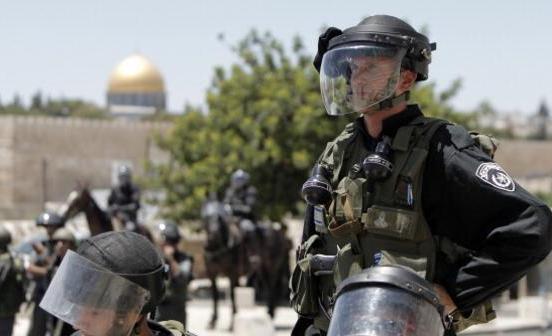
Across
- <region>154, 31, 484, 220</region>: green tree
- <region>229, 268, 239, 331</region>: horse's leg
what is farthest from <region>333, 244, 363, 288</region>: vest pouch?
<region>154, 31, 484, 220</region>: green tree

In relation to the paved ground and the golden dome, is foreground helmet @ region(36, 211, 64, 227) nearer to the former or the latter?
the paved ground

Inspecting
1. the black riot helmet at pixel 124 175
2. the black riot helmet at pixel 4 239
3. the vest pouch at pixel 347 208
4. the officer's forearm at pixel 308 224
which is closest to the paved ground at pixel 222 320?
the black riot helmet at pixel 124 175

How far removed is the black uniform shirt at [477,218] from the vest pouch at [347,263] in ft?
0.86

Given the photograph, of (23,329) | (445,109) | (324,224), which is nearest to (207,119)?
(445,109)

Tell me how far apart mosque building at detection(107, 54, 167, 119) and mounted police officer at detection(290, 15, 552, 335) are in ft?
323

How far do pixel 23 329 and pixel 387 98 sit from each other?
55.0ft

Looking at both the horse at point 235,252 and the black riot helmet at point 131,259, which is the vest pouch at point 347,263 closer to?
the black riot helmet at point 131,259

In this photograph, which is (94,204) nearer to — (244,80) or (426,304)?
(426,304)

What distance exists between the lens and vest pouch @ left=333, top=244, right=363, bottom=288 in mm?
4461

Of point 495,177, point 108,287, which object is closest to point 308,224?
point 495,177

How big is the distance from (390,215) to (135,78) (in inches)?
3954

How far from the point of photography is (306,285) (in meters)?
4.79

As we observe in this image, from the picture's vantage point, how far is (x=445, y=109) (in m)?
35.2

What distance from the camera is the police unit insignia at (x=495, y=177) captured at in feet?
13.9
